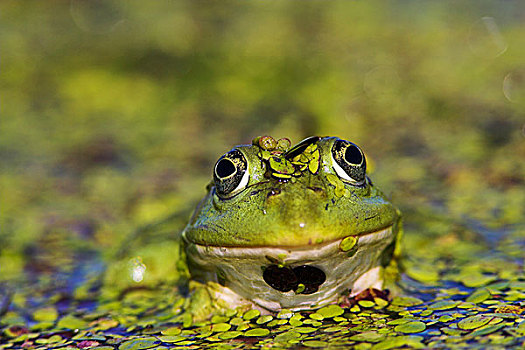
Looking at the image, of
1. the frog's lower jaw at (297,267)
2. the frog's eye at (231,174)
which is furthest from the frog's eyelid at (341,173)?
the frog's eye at (231,174)

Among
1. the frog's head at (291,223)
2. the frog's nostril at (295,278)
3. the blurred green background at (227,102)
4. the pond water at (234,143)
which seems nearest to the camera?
the frog's head at (291,223)

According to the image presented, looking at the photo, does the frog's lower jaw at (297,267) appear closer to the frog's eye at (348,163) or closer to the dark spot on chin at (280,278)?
the dark spot on chin at (280,278)

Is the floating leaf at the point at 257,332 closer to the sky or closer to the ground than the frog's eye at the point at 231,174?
closer to the ground

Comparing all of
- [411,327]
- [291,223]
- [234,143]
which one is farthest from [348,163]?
[234,143]

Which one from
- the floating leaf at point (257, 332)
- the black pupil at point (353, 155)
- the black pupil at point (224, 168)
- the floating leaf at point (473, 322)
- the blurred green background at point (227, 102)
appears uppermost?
the blurred green background at point (227, 102)

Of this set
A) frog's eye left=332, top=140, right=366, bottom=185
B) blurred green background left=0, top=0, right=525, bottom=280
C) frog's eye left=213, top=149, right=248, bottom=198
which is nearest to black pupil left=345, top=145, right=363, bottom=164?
frog's eye left=332, top=140, right=366, bottom=185

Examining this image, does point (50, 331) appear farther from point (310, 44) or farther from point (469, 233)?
point (310, 44)

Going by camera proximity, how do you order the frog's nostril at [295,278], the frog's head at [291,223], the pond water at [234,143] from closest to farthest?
1. the frog's head at [291,223]
2. the frog's nostril at [295,278]
3. the pond water at [234,143]

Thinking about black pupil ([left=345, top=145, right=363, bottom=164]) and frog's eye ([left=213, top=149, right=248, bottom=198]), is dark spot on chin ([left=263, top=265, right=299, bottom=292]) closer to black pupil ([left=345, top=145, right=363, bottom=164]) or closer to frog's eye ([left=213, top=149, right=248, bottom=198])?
frog's eye ([left=213, top=149, right=248, bottom=198])
